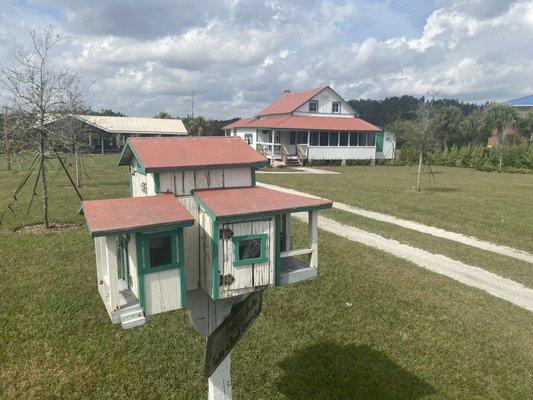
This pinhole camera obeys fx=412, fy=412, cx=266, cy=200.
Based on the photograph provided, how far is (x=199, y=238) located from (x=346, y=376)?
350cm

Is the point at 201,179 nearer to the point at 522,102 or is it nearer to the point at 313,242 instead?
the point at 313,242

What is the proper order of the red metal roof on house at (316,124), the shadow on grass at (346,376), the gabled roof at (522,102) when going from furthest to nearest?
the gabled roof at (522,102)
the red metal roof on house at (316,124)
the shadow on grass at (346,376)

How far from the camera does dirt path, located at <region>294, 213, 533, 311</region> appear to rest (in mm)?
8414

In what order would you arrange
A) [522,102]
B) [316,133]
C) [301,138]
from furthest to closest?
[522,102] → [316,133] → [301,138]

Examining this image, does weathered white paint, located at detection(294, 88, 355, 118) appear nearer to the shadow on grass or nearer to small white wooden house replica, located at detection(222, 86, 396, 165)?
small white wooden house replica, located at detection(222, 86, 396, 165)

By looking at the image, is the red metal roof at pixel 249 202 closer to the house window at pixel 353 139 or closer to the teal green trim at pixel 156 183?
the teal green trim at pixel 156 183

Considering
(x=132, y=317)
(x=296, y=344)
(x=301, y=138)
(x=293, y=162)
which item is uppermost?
(x=301, y=138)

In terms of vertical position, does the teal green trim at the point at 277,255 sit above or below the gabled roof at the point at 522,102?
below

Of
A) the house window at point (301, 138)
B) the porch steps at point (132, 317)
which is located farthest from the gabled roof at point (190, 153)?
the house window at point (301, 138)

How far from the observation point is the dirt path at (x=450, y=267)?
8.41m

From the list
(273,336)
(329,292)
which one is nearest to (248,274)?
(273,336)

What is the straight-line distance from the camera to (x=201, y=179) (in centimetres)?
302

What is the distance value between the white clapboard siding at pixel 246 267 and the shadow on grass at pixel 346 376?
2716 mm

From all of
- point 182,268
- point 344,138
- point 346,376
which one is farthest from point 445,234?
point 344,138
